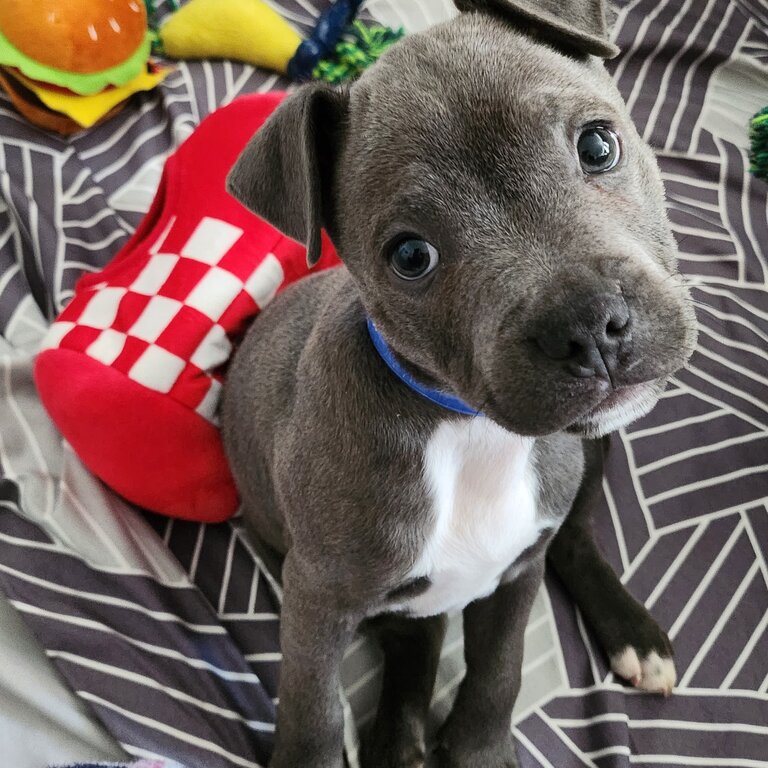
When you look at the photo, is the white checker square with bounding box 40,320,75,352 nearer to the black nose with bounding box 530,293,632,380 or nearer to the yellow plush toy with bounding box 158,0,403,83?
the yellow plush toy with bounding box 158,0,403,83

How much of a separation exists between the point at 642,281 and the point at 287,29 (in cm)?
235

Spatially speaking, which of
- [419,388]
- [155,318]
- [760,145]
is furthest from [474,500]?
[760,145]

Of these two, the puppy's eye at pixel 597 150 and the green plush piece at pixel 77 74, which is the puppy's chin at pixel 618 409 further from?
the green plush piece at pixel 77 74

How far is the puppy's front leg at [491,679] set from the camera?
1.84 metres

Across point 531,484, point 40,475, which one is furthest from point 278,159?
point 40,475

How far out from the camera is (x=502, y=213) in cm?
121

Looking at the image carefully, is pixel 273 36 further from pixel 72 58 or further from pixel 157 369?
pixel 157 369

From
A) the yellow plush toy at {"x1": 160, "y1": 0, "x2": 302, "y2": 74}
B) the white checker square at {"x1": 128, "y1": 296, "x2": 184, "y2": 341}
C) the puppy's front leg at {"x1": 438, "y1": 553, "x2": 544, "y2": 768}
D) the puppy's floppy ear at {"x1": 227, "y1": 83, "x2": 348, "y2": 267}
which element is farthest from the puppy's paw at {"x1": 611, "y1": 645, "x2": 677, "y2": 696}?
the yellow plush toy at {"x1": 160, "y1": 0, "x2": 302, "y2": 74}

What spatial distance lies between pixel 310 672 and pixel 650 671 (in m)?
0.90

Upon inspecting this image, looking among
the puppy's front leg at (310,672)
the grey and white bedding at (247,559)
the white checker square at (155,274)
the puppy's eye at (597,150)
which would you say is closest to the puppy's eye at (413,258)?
the puppy's eye at (597,150)

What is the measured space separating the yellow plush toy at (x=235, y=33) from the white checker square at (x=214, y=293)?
1.25 meters

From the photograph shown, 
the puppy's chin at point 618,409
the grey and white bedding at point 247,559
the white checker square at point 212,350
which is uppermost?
the puppy's chin at point 618,409

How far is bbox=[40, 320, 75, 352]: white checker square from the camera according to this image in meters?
2.25

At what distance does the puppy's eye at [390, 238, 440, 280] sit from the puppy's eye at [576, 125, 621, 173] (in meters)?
0.26
